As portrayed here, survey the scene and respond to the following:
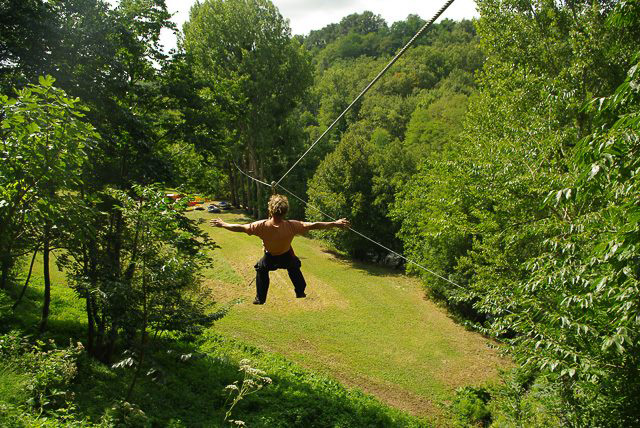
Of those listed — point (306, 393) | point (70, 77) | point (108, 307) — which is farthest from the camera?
point (306, 393)

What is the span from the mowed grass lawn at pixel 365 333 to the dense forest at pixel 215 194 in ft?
5.48

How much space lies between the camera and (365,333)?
18.8m

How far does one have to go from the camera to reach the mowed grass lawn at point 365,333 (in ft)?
48.6

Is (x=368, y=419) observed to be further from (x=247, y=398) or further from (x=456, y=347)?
(x=456, y=347)

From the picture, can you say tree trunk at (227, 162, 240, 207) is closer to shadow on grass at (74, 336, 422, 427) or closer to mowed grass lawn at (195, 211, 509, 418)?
mowed grass lawn at (195, 211, 509, 418)

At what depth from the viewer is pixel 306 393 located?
1195 cm

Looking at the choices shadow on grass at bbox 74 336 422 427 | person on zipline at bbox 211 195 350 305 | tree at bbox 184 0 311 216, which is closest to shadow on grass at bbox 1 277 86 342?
shadow on grass at bbox 74 336 422 427

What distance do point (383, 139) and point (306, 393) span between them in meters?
50.9

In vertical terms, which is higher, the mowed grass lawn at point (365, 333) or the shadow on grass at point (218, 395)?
the shadow on grass at point (218, 395)

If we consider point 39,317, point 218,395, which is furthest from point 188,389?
point 39,317

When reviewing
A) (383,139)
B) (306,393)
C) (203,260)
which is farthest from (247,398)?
(383,139)

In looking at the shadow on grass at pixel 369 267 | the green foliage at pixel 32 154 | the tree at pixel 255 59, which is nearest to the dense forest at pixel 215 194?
the green foliage at pixel 32 154

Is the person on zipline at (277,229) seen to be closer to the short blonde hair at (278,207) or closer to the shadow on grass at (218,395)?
the short blonde hair at (278,207)

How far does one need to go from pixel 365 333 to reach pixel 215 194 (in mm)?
9454
